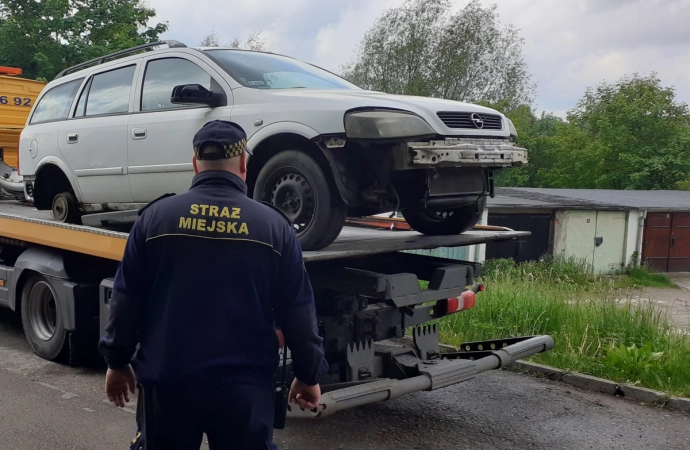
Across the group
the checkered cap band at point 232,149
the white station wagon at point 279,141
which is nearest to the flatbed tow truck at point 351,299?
the white station wagon at point 279,141

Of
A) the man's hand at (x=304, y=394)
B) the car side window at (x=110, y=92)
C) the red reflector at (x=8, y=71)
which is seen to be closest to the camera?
the man's hand at (x=304, y=394)

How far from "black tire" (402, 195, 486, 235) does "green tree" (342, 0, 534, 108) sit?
34199 millimetres

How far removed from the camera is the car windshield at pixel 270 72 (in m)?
5.08

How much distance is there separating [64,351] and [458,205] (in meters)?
3.68

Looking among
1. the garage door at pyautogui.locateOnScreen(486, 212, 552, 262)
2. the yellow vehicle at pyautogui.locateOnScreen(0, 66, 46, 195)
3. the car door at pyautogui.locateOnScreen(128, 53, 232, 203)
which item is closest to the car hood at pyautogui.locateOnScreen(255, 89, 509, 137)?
the car door at pyautogui.locateOnScreen(128, 53, 232, 203)

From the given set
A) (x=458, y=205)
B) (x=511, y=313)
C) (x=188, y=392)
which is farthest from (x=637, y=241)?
(x=188, y=392)

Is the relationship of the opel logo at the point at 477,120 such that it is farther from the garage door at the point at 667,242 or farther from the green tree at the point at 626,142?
the green tree at the point at 626,142

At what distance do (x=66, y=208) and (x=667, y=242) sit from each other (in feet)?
70.6

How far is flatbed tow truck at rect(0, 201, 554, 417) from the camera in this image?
4332mm

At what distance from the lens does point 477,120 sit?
459 cm

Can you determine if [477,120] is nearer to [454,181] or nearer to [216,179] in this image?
[454,181]

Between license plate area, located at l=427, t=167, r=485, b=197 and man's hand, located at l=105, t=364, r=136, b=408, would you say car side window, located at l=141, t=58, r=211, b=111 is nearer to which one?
license plate area, located at l=427, t=167, r=485, b=197

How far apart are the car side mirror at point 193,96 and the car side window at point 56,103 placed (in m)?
2.04

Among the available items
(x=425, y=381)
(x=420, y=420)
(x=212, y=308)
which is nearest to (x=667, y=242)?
(x=420, y=420)
